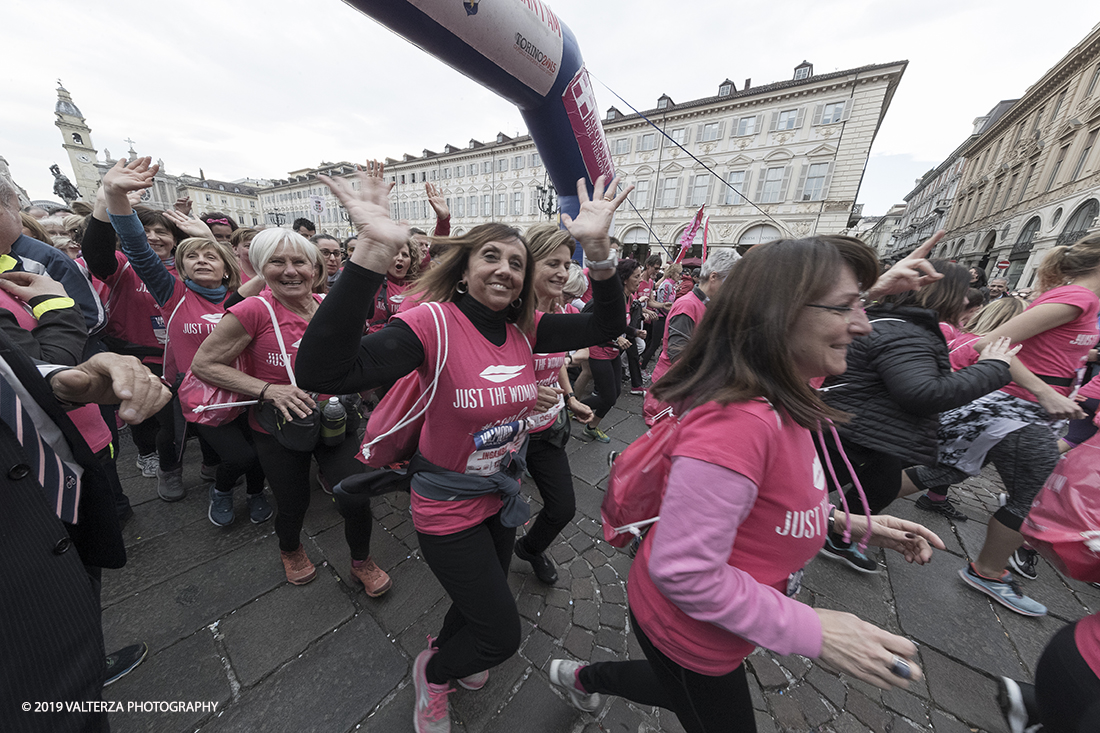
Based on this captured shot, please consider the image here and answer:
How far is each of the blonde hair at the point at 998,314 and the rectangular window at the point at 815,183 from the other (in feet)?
76.0

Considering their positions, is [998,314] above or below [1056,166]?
below

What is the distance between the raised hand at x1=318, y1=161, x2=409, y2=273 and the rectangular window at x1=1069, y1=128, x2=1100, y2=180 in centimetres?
3486

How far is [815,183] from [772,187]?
2.12m

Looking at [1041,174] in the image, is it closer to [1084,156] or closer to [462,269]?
[1084,156]

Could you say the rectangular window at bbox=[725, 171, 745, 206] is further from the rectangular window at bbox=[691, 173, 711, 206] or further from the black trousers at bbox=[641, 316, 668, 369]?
the black trousers at bbox=[641, 316, 668, 369]

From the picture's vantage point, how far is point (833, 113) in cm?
2103

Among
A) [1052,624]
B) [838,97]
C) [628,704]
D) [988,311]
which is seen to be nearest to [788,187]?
[838,97]

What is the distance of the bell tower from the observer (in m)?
55.0

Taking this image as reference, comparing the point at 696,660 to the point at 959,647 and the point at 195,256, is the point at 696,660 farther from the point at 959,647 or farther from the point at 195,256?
the point at 195,256

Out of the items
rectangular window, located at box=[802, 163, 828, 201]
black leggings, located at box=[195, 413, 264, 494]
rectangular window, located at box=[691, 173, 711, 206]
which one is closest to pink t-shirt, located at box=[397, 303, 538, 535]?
black leggings, located at box=[195, 413, 264, 494]

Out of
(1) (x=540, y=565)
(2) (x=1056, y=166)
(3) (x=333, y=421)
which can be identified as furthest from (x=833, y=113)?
(3) (x=333, y=421)

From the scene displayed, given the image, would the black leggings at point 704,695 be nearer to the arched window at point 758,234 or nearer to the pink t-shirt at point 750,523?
the pink t-shirt at point 750,523

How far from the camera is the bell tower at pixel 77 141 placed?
5503 cm

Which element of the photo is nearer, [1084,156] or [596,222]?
[596,222]
